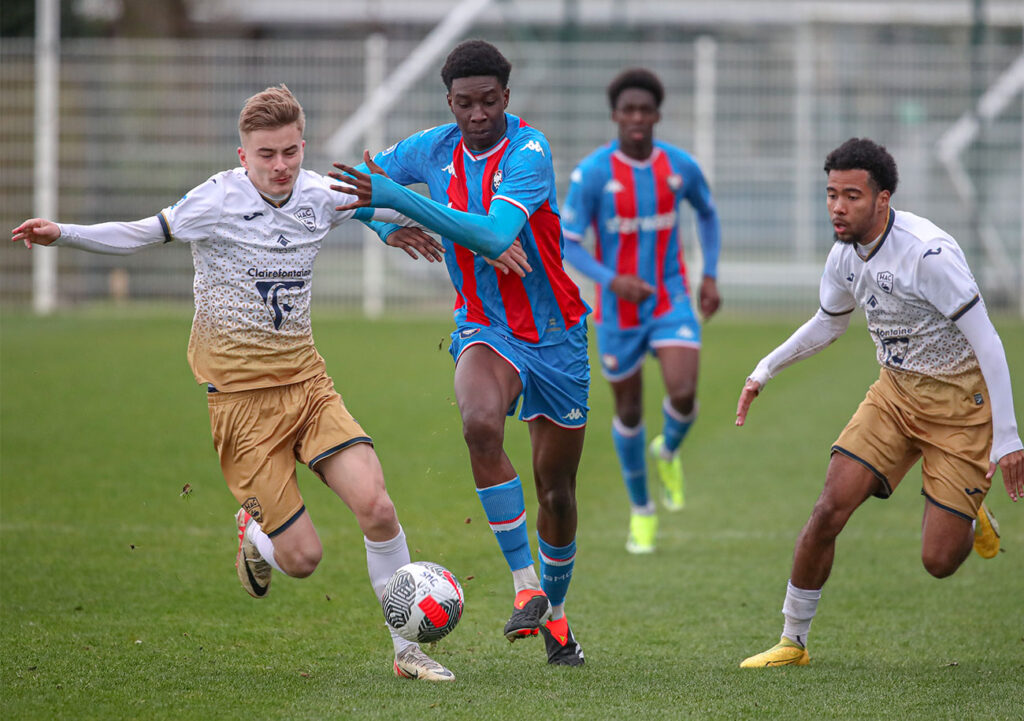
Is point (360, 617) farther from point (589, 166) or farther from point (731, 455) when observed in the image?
point (731, 455)

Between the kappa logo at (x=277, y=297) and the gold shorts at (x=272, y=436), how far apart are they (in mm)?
259

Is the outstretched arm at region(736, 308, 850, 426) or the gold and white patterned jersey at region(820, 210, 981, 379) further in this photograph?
the outstretched arm at region(736, 308, 850, 426)

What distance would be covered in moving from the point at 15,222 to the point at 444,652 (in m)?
16.3

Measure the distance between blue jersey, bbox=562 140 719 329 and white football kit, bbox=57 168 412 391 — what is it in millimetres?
3216

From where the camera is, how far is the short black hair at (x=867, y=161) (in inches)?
193

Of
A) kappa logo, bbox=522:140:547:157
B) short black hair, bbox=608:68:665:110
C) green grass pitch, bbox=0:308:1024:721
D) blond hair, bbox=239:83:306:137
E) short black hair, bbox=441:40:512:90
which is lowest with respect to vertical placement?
green grass pitch, bbox=0:308:1024:721

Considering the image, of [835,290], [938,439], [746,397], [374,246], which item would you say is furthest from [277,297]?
[374,246]

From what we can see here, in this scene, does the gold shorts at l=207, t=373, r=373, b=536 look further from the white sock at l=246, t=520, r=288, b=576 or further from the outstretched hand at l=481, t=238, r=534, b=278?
the outstretched hand at l=481, t=238, r=534, b=278

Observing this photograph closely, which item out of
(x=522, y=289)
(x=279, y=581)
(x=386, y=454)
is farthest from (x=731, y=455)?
(x=522, y=289)

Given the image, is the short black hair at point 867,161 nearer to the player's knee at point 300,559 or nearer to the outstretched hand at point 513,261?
the outstretched hand at point 513,261

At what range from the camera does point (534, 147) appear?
16.5 ft

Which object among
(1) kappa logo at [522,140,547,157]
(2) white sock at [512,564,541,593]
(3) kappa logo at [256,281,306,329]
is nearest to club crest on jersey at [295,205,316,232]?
(3) kappa logo at [256,281,306,329]

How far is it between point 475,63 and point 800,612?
8.12ft

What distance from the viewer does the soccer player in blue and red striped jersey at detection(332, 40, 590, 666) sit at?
4.92 metres
